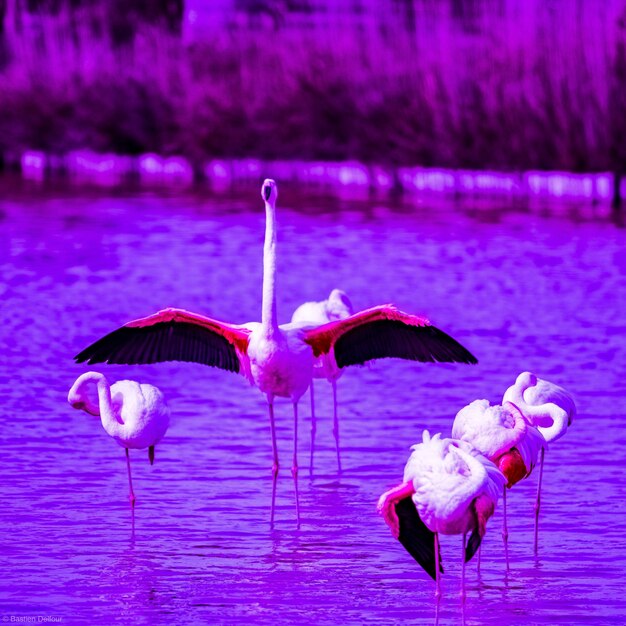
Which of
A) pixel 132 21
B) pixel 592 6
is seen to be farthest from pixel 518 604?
pixel 132 21

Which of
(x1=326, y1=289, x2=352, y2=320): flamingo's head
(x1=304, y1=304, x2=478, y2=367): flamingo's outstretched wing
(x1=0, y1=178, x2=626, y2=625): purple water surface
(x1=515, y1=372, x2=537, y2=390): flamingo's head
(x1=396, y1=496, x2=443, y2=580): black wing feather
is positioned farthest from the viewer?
(x1=326, y1=289, x2=352, y2=320): flamingo's head

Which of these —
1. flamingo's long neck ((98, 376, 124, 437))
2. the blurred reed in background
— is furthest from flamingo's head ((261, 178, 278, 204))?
the blurred reed in background

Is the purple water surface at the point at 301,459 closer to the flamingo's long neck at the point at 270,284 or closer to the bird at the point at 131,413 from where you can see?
the bird at the point at 131,413

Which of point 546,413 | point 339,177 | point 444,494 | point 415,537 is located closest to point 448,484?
point 444,494

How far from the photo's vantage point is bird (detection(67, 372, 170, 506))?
8.17 m

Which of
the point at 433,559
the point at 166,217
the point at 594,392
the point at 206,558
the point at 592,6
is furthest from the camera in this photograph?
the point at 592,6

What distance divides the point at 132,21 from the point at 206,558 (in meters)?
47.3

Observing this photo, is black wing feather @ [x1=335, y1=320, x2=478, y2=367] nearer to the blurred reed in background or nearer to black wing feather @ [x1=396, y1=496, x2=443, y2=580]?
black wing feather @ [x1=396, y1=496, x2=443, y2=580]

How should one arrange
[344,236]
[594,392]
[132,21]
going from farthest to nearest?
[132,21]
[344,236]
[594,392]

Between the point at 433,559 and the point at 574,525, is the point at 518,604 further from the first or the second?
the point at 574,525

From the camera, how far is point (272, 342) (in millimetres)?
8516

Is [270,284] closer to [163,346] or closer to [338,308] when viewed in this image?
[163,346]

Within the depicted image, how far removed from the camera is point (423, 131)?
28.2 m

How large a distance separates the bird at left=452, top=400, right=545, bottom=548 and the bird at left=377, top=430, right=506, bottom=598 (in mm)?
650
